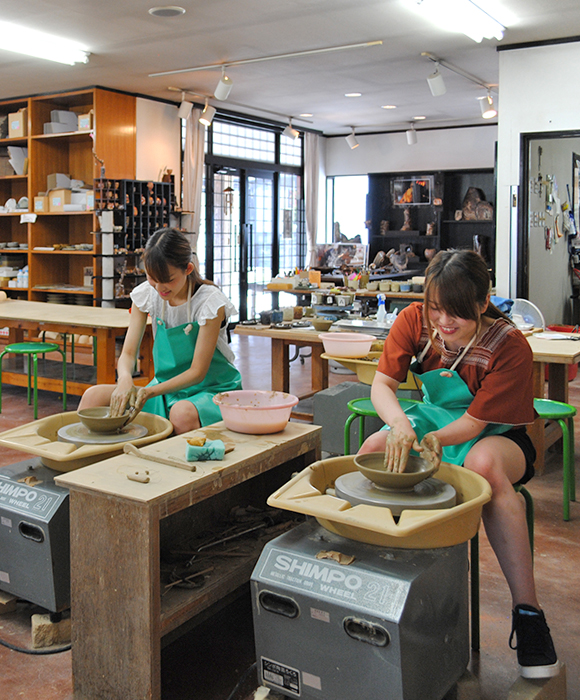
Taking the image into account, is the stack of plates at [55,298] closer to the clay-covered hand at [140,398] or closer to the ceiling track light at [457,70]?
the ceiling track light at [457,70]

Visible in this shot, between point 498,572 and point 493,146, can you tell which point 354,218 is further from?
point 498,572

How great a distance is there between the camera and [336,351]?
→ 379cm

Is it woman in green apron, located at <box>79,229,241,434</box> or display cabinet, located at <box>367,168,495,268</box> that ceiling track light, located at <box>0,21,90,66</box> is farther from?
display cabinet, located at <box>367,168,495,268</box>

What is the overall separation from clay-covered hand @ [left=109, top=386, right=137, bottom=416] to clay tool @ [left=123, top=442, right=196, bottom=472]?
1.12 feet

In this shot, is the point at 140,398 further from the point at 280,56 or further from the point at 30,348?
the point at 280,56

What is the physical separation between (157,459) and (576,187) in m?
7.83

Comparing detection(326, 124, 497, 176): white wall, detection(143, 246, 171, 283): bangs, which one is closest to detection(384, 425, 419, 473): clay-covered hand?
detection(143, 246, 171, 283): bangs

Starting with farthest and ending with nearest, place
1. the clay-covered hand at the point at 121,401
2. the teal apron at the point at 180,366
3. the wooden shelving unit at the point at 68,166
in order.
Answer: the wooden shelving unit at the point at 68,166 < the teal apron at the point at 180,366 < the clay-covered hand at the point at 121,401

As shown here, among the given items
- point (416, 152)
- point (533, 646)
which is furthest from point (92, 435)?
point (416, 152)

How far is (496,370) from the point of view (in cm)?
200

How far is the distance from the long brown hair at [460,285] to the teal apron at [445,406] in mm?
138

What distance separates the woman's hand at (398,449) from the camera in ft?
5.85

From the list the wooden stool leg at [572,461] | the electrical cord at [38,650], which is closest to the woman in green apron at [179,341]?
the electrical cord at [38,650]

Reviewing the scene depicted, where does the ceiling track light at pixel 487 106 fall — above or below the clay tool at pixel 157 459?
above
